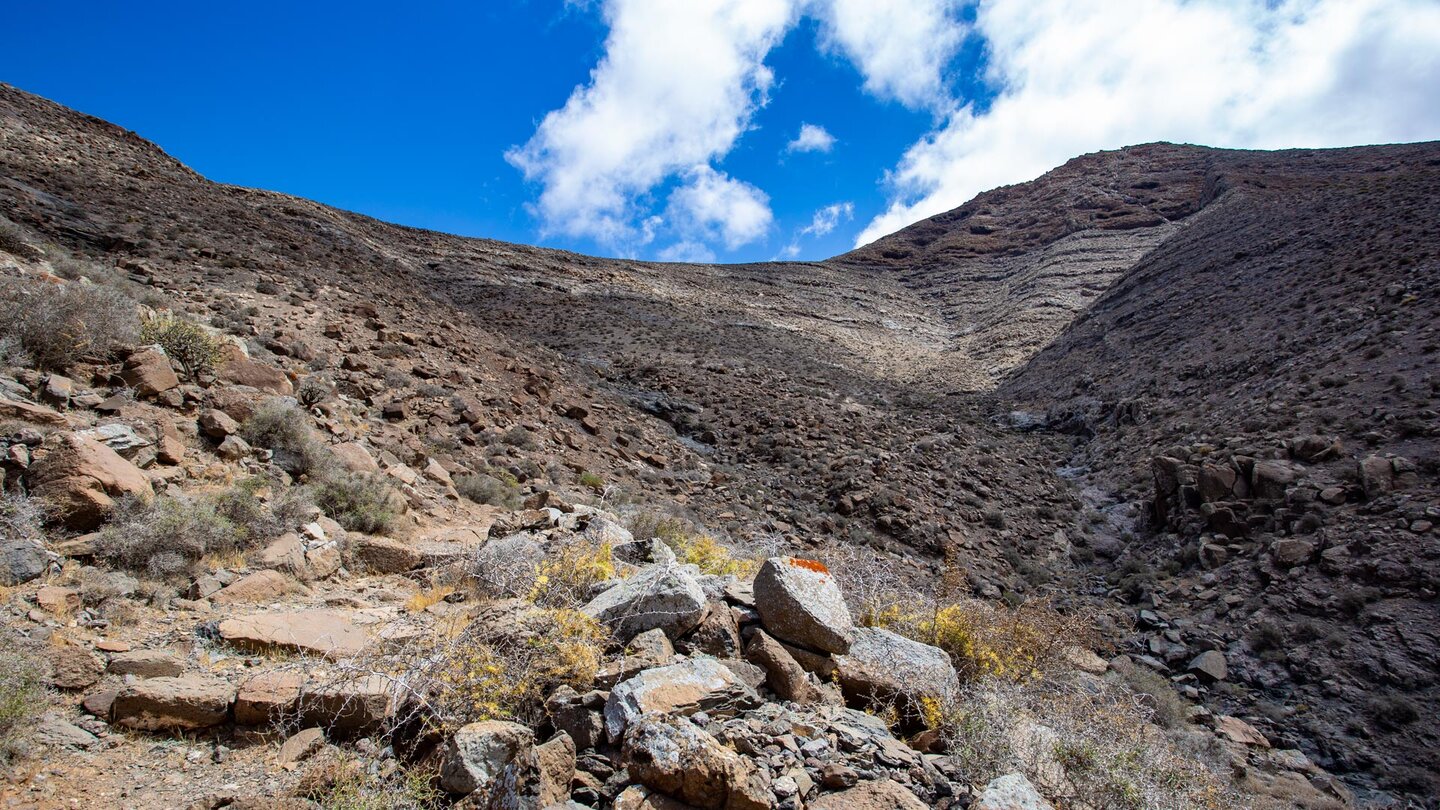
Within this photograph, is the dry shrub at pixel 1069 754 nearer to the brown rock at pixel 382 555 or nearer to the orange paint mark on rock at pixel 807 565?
the orange paint mark on rock at pixel 807 565

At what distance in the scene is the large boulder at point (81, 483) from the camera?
11.7 ft

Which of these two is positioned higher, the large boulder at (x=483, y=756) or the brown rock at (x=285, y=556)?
the brown rock at (x=285, y=556)

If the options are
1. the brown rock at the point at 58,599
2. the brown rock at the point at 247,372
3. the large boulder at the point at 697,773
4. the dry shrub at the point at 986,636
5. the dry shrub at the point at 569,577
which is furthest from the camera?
the brown rock at the point at 247,372

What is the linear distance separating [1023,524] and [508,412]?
9351 millimetres

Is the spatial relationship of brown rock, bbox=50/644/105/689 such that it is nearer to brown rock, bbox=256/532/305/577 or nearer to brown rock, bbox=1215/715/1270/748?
brown rock, bbox=256/532/305/577

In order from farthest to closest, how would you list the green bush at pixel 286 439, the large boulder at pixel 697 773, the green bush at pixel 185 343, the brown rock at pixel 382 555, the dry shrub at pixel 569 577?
the green bush at pixel 185 343
the green bush at pixel 286 439
the brown rock at pixel 382 555
the dry shrub at pixel 569 577
the large boulder at pixel 697 773

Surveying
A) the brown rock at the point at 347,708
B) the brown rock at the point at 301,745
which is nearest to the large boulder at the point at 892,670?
the brown rock at the point at 347,708

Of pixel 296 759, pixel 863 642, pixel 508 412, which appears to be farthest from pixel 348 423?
pixel 863 642

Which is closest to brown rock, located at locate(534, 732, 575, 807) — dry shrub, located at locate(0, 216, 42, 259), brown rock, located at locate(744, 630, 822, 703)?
brown rock, located at locate(744, 630, 822, 703)

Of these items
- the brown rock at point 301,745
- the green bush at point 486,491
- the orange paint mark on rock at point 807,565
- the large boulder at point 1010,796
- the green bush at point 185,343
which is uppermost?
the green bush at point 185,343

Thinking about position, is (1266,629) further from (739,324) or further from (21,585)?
(739,324)

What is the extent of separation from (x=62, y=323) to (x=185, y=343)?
2.69 feet

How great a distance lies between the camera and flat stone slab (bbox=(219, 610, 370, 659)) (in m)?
3.15

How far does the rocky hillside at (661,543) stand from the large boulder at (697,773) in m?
0.01
